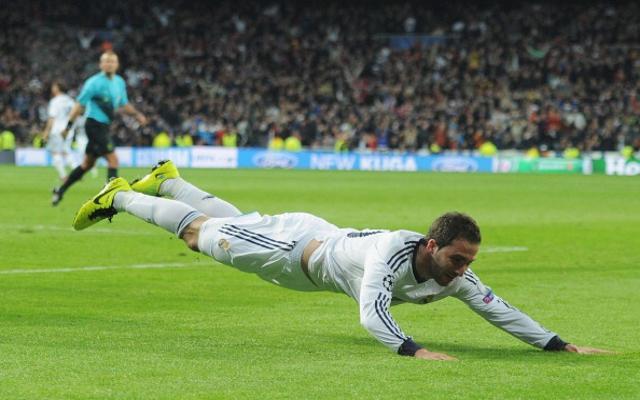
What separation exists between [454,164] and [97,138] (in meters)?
28.3

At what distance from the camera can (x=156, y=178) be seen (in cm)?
1035

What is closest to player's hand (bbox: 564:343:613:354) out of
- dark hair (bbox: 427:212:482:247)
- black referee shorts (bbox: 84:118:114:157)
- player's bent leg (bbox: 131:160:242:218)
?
dark hair (bbox: 427:212:482:247)

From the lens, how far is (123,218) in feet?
64.3

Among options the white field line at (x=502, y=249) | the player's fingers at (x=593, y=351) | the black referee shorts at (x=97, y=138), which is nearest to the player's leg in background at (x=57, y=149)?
the black referee shorts at (x=97, y=138)

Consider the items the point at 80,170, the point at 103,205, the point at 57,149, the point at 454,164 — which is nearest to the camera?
the point at 103,205

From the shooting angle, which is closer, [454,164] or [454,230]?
[454,230]

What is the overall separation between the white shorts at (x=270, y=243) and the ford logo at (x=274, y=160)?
1576 inches

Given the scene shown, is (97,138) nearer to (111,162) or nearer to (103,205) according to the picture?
(111,162)

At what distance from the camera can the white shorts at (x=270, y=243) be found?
8117 mm

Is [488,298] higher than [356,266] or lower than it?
lower

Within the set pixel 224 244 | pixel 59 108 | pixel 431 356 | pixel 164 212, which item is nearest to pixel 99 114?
pixel 59 108

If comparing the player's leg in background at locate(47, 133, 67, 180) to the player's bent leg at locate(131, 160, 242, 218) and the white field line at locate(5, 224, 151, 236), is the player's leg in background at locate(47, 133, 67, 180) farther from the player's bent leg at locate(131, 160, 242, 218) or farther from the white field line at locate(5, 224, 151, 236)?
the player's bent leg at locate(131, 160, 242, 218)

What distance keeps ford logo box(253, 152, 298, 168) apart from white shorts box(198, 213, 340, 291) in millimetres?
40035

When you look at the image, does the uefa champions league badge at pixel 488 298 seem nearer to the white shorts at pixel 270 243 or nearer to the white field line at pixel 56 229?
the white shorts at pixel 270 243
